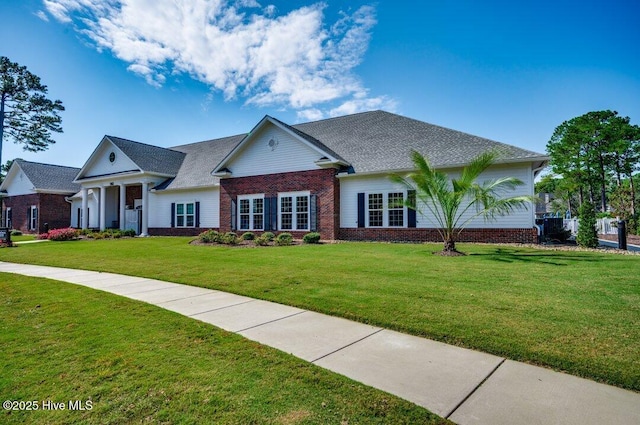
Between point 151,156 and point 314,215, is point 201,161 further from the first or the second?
point 314,215

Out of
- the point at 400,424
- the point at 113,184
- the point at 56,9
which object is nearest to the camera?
the point at 400,424

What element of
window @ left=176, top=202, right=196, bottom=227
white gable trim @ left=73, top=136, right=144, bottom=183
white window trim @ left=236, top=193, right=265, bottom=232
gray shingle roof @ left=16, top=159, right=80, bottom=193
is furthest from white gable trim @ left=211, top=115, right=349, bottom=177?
gray shingle roof @ left=16, top=159, right=80, bottom=193

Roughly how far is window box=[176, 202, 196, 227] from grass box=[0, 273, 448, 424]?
2037 centimetres

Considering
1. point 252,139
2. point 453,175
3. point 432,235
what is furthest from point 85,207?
point 453,175

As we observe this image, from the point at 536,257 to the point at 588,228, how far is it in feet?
19.2

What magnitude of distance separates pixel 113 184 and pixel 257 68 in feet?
60.7

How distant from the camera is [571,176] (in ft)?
141

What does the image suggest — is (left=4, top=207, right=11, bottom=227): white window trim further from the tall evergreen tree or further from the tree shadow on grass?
the tree shadow on grass

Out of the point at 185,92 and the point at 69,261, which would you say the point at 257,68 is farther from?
the point at 69,261

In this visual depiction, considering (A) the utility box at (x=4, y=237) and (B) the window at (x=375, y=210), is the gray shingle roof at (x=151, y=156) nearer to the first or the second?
(A) the utility box at (x=4, y=237)

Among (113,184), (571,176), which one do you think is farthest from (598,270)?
(571,176)

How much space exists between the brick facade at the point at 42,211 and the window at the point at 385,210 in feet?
101

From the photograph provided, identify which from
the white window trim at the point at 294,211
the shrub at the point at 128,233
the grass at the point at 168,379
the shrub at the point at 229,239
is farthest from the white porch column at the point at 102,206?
the grass at the point at 168,379

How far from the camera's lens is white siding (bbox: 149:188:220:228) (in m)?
23.7
